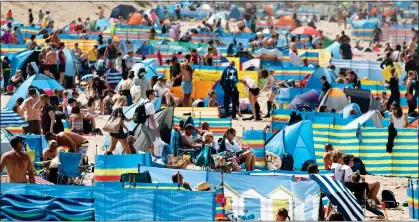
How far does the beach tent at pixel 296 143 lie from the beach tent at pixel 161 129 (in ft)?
4.06

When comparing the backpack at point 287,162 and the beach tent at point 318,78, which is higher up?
the backpack at point 287,162

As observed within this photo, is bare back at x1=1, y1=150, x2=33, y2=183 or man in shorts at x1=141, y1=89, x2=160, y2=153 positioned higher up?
bare back at x1=1, y1=150, x2=33, y2=183

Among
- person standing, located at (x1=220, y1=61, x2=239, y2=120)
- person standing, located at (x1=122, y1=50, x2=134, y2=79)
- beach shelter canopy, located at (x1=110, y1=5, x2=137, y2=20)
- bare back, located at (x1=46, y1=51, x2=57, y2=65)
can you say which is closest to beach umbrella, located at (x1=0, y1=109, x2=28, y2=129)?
person standing, located at (x1=220, y1=61, x2=239, y2=120)

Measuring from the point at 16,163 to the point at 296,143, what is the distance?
4.34 m

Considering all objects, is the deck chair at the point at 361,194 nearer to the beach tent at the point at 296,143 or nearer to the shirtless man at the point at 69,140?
the beach tent at the point at 296,143

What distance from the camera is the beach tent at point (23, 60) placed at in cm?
2319

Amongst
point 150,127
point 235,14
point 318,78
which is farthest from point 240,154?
point 235,14

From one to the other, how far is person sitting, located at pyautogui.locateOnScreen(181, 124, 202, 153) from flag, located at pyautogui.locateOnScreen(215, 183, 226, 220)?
3102 mm

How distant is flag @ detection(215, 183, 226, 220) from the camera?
37.6 ft

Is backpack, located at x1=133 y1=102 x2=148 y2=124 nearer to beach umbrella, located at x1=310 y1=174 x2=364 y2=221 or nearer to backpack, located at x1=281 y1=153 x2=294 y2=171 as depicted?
backpack, located at x1=281 y1=153 x2=294 y2=171

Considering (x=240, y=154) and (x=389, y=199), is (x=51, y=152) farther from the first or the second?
(x=389, y=199)

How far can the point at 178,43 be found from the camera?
29.0 m

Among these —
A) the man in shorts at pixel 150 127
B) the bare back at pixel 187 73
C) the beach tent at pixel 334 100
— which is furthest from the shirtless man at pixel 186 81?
the man in shorts at pixel 150 127

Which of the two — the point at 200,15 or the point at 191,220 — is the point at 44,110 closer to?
the point at 191,220
